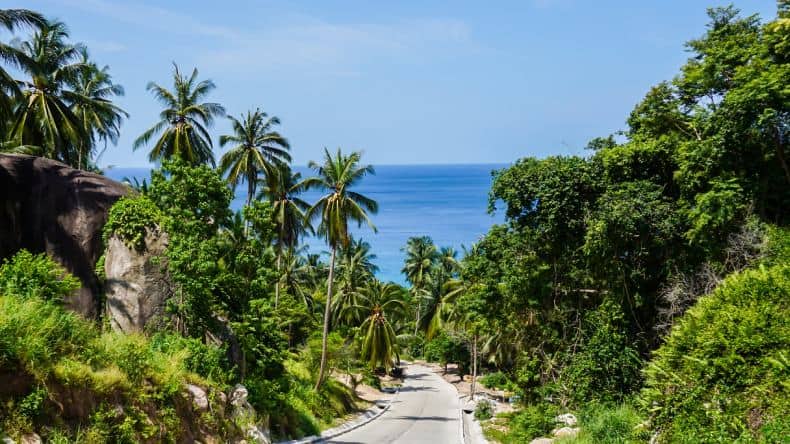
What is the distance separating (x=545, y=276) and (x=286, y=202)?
17287mm

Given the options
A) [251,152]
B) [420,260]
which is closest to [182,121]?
[251,152]

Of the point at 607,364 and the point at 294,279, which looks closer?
the point at 607,364

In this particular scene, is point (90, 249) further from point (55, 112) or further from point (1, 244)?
point (55, 112)

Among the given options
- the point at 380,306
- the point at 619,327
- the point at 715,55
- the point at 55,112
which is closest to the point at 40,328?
the point at 55,112

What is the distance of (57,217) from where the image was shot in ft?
65.8

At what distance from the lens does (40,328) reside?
1180 centimetres

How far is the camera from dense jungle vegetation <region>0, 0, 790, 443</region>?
42.5ft

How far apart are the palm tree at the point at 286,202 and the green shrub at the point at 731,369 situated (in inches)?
842

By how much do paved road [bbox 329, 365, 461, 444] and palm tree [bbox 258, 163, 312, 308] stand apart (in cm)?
997

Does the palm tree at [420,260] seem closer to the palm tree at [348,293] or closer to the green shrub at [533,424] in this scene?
the palm tree at [348,293]

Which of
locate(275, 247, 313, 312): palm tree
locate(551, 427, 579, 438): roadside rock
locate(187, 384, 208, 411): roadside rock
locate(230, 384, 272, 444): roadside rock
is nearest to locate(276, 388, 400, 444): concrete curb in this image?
locate(230, 384, 272, 444): roadside rock

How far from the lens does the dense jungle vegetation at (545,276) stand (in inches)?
511

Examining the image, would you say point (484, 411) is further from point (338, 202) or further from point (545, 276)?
point (338, 202)

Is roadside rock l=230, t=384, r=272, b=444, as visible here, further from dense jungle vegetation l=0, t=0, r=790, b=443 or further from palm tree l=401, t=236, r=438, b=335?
palm tree l=401, t=236, r=438, b=335
